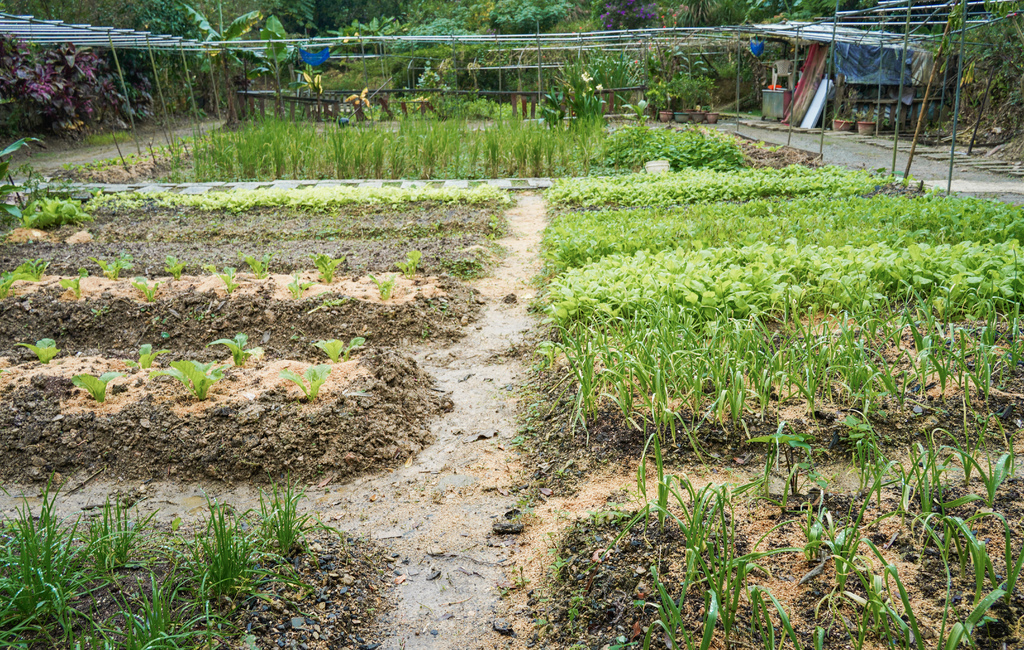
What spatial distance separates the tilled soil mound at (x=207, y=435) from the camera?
329 centimetres

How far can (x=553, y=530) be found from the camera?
108 inches

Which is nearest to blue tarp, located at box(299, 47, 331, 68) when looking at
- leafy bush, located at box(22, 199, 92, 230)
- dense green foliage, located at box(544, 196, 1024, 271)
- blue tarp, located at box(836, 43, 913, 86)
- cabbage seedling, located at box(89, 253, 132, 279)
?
leafy bush, located at box(22, 199, 92, 230)

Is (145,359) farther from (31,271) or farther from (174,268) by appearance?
(31,271)

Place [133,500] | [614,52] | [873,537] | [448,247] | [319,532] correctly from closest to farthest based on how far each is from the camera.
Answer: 1. [873,537]
2. [319,532]
3. [133,500]
4. [448,247]
5. [614,52]

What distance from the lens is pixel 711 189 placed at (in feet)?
27.0

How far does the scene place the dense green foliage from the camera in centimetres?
528

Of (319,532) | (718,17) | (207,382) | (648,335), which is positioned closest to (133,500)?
(207,382)

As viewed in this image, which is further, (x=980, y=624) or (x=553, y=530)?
(x=553, y=530)

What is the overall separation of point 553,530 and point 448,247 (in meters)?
4.13

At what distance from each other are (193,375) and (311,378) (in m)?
0.58

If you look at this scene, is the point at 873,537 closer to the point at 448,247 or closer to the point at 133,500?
the point at 133,500

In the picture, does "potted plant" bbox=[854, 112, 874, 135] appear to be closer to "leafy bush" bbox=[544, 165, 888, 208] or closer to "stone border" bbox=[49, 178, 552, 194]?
"leafy bush" bbox=[544, 165, 888, 208]

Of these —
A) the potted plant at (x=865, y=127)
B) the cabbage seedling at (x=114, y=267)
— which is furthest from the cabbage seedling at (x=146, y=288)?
the potted plant at (x=865, y=127)

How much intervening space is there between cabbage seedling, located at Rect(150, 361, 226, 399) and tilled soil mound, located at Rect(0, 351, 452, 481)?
0.06 meters
